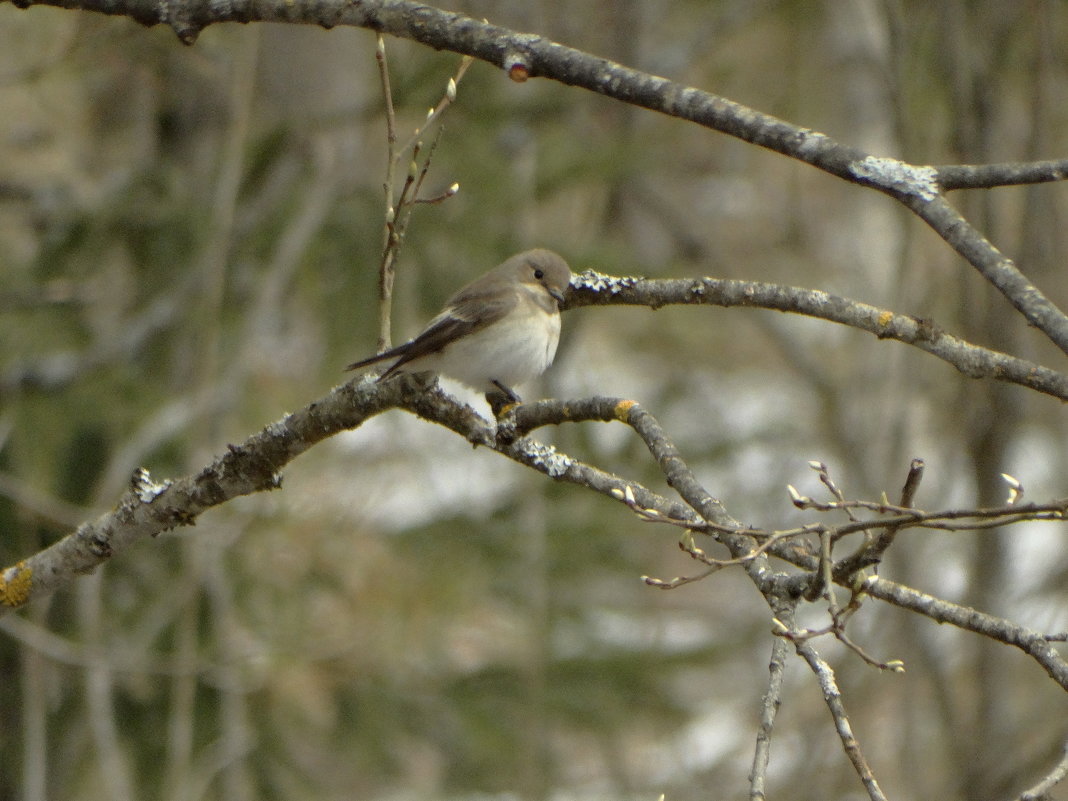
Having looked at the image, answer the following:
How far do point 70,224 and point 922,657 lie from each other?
4811mm

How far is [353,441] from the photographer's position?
6.96 meters

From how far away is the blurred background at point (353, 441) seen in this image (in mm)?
4953

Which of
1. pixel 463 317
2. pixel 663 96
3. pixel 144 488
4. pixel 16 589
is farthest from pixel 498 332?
pixel 663 96

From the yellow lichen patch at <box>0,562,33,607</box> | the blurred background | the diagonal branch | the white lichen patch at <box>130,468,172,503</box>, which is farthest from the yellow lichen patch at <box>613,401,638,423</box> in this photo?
the blurred background

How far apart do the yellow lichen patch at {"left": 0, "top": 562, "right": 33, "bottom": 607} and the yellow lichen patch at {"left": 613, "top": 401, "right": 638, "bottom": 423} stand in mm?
1314

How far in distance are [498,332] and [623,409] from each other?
1.84 metres

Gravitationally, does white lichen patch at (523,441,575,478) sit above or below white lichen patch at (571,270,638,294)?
below

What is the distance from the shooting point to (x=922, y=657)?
650 cm

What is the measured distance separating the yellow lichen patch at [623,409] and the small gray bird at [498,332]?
57.0 inches

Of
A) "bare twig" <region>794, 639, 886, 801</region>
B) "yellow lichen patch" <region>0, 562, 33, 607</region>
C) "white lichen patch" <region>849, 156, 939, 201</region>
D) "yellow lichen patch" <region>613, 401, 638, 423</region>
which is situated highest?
"white lichen patch" <region>849, 156, 939, 201</region>

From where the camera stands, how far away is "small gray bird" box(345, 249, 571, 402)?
376 centimetres

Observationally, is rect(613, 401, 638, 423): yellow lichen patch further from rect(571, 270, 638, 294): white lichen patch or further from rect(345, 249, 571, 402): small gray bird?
rect(345, 249, 571, 402): small gray bird

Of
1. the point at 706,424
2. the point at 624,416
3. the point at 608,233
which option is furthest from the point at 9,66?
the point at 624,416

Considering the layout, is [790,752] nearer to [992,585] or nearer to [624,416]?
[992,585]
